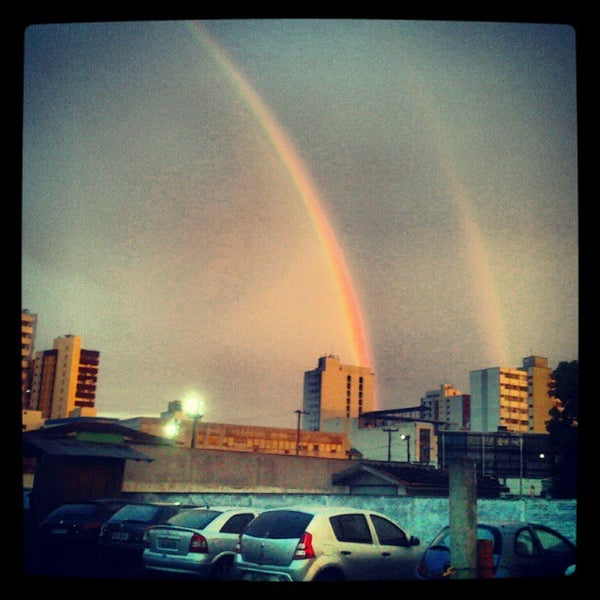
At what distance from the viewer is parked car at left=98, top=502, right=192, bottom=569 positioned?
1172cm

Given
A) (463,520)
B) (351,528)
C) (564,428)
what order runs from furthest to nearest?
(564,428) < (351,528) < (463,520)

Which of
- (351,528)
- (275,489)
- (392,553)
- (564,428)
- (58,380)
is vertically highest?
(58,380)

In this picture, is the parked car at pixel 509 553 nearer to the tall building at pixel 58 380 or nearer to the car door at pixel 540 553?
the car door at pixel 540 553

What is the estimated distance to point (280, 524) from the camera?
28.5ft

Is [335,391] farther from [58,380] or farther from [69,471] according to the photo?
[69,471]

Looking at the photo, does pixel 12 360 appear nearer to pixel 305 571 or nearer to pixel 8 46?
pixel 8 46

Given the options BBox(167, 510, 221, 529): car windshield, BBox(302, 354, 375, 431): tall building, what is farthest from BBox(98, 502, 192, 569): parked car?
BBox(302, 354, 375, 431): tall building

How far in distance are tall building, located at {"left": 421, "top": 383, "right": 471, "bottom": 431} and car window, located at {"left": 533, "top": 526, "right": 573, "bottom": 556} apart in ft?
329

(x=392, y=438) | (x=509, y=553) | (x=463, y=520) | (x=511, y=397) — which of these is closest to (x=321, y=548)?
(x=463, y=520)

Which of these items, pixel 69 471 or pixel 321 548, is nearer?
pixel 321 548

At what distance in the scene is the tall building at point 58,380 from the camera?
138 m

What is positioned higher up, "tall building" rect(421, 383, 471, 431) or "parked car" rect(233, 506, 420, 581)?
"tall building" rect(421, 383, 471, 431)

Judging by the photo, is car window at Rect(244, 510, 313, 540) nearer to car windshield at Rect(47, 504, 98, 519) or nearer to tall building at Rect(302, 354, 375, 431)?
car windshield at Rect(47, 504, 98, 519)

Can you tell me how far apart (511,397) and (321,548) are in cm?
13379
